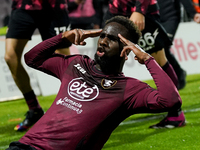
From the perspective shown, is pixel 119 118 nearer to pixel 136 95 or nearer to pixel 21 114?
pixel 136 95

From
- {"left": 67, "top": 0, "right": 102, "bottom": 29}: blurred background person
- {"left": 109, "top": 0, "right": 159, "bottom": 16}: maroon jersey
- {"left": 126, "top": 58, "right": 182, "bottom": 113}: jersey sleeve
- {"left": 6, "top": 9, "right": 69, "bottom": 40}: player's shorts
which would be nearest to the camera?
{"left": 126, "top": 58, "right": 182, "bottom": 113}: jersey sleeve

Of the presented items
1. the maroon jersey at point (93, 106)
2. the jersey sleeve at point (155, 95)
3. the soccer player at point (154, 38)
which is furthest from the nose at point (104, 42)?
the soccer player at point (154, 38)

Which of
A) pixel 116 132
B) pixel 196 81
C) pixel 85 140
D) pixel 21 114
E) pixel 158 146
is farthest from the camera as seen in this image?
pixel 196 81

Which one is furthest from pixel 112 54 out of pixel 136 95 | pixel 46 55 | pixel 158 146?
pixel 158 146

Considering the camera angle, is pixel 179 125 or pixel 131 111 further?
pixel 179 125

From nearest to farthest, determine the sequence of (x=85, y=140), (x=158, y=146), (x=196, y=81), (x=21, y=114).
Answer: (x=85, y=140) → (x=158, y=146) → (x=21, y=114) → (x=196, y=81)

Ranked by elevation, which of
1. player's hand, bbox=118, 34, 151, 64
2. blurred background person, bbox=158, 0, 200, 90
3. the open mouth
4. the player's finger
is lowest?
blurred background person, bbox=158, 0, 200, 90

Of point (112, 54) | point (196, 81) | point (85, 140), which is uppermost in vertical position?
point (112, 54)

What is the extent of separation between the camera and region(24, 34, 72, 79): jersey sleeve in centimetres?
296

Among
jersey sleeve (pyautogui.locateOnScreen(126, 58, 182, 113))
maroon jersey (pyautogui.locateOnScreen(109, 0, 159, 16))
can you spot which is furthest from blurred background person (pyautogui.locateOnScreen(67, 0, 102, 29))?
jersey sleeve (pyautogui.locateOnScreen(126, 58, 182, 113))

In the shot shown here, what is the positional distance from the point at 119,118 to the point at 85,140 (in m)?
0.30

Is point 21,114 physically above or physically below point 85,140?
below

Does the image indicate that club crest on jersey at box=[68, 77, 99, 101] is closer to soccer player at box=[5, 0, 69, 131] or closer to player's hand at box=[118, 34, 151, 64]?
player's hand at box=[118, 34, 151, 64]

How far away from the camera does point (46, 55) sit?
3.04 m
